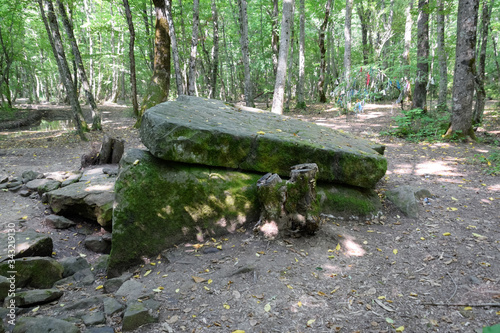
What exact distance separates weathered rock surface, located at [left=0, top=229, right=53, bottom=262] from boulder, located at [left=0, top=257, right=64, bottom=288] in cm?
27

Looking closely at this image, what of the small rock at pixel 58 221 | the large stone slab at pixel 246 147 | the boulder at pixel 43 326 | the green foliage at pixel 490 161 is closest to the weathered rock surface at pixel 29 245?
the small rock at pixel 58 221

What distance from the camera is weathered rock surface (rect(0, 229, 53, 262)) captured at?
11.5 feet

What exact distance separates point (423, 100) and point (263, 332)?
1049 centimetres

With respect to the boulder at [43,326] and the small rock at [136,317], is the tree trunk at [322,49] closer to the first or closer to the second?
the small rock at [136,317]

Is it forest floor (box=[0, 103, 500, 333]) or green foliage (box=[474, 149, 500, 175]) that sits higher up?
green foliage (box=[474, 149, 500, 175])

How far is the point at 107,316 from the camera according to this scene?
2.52 m

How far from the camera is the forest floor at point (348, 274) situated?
7.87 ft

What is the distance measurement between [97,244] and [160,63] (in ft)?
26.8

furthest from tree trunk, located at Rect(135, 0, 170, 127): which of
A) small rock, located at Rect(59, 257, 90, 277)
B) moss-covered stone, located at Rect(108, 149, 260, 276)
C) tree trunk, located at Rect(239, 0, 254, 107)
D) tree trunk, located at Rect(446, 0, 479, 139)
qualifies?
tree trunk, located at Rect(446, 0, 479, 139)

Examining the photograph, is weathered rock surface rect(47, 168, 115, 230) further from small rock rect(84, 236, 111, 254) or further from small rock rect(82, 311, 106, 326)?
small rock rect(82, 311, 106, 326)

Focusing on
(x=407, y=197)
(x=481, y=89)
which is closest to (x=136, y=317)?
(x=407, y=197)

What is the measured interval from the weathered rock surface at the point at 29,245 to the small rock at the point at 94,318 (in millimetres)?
1690

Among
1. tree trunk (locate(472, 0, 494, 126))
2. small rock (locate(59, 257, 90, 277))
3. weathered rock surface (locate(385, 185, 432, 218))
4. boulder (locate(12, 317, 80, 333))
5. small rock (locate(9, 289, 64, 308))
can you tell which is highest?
tree trunk (locate(472, 0, 494, 126))

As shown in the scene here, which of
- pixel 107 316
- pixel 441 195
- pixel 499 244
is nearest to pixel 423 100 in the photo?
pixel 441 195
